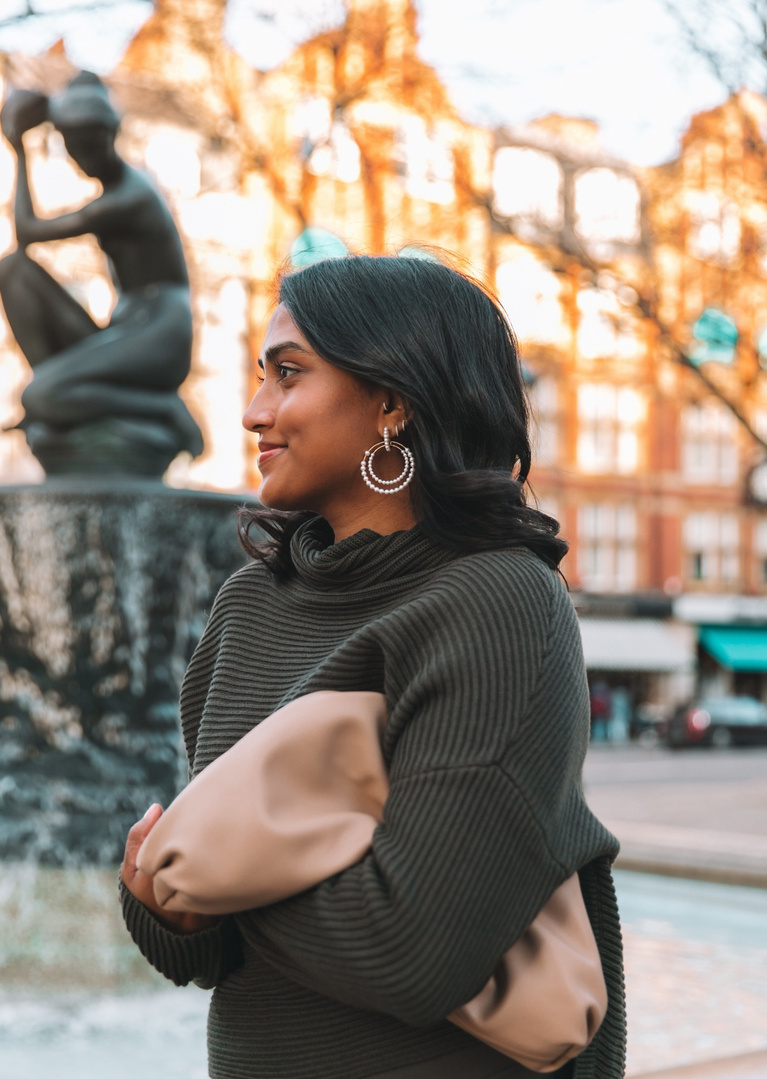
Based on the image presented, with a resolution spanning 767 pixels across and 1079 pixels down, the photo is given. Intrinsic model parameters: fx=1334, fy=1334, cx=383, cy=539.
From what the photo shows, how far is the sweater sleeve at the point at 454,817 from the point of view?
1.28 meters

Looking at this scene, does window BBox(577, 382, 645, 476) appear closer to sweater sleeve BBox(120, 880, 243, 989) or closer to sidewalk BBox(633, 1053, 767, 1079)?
sidewalk BBox(633, 1053, 767, 1079)

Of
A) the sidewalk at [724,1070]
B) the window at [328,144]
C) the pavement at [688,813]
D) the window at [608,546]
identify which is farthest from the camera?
the window at [608,546]

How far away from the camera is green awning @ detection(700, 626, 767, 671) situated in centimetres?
3666

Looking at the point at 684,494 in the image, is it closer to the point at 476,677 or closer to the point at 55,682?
the point at 55,682

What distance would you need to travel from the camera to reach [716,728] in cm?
2816

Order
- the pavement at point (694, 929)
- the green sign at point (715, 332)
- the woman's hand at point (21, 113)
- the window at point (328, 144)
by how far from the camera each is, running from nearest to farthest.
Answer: the pavement at point (694, 929) → the woman's hand at point (21, 113) → the green sign at point (715, 332) → the window at point (328, 144)

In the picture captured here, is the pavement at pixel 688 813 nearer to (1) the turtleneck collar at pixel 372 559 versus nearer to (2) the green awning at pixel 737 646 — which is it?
(1) the turtleneck collar at pixel 372 559

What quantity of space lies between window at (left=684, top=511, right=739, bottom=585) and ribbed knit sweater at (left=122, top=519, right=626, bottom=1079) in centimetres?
3811

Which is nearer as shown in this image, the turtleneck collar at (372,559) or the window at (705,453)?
the turtleneck collar at (372,559)

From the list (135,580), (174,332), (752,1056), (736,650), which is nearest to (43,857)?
(135,580)

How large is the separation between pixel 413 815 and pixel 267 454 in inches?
20.1

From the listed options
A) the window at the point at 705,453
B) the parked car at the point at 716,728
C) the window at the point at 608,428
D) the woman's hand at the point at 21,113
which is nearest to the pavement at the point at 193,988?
the woman's hand at the point at 21,113

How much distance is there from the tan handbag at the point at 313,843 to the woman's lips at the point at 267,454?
1.13 feet

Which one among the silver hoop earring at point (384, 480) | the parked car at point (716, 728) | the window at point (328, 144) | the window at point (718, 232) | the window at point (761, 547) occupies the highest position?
the window at point (328, 144)
